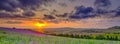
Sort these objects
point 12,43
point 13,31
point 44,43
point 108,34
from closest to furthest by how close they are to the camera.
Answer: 1. point 12,43
2. point 44,43
3. point 13,31
4. point 108,34

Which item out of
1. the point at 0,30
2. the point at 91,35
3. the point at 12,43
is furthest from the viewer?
the point at 91,35

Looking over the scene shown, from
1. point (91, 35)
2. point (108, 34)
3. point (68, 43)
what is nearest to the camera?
point (68, 43)

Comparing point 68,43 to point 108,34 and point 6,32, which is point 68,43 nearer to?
point 6,32

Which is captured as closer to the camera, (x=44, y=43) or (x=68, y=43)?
(x=44, y=43)

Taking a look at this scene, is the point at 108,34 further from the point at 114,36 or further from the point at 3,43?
the point at 3,43

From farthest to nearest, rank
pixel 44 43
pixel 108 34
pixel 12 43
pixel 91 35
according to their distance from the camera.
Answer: pixel 108 34, pixel 91 35, pixel 44 43, pixel 12 43

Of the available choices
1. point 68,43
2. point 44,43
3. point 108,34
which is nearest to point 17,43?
point 44,43

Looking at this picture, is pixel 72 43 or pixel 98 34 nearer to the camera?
pixel 72 43

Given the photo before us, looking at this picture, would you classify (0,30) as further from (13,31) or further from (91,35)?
(91,35)

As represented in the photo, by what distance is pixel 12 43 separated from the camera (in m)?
6.89

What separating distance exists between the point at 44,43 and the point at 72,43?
3.87 feet

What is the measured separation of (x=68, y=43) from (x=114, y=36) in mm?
17396

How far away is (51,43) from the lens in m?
7.53

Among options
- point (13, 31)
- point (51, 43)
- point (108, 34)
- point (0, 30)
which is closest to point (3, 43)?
point (51, 43)
